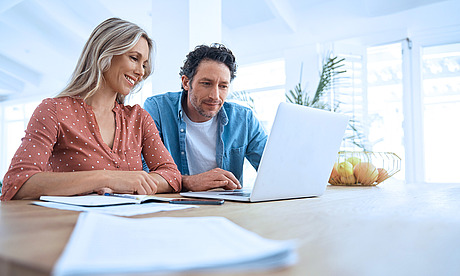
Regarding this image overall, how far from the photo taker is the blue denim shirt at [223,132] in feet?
6.25

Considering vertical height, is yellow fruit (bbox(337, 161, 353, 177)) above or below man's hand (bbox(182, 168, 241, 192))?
above

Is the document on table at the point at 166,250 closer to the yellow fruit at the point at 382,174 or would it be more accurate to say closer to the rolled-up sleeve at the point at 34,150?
the rolled-up sleeve at the point at 34,150

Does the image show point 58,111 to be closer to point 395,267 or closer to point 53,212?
point 53,212

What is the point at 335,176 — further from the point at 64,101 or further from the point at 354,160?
the point at 64,101

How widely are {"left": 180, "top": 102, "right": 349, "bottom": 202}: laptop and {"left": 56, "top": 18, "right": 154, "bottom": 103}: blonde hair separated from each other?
638 millimetres

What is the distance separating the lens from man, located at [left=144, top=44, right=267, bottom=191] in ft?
6.26

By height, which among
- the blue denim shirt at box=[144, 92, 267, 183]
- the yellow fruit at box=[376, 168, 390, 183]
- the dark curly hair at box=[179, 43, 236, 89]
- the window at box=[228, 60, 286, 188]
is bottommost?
the yellow fruit at box=[376, 168, 390, 183]

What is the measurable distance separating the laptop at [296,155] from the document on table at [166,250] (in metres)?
0.49

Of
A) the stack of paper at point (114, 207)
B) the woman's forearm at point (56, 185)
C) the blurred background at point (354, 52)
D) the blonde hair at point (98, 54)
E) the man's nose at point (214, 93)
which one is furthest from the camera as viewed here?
the blurred background at point (354, 52)

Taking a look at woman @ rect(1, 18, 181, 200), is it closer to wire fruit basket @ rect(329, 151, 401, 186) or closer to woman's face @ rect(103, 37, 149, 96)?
woman's face @ rect(103, 37, 149, 96)

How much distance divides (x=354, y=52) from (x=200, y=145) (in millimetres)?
3100

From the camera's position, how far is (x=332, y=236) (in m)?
0.48

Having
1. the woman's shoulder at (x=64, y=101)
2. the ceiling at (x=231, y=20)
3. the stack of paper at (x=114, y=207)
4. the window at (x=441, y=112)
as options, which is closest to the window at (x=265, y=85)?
the ceiling at (x=231, y=20)

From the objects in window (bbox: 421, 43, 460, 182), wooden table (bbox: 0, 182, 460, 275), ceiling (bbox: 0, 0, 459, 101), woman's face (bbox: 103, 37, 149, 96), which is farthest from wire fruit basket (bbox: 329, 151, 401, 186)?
window (bbox: 421, 43, 460, 182)
